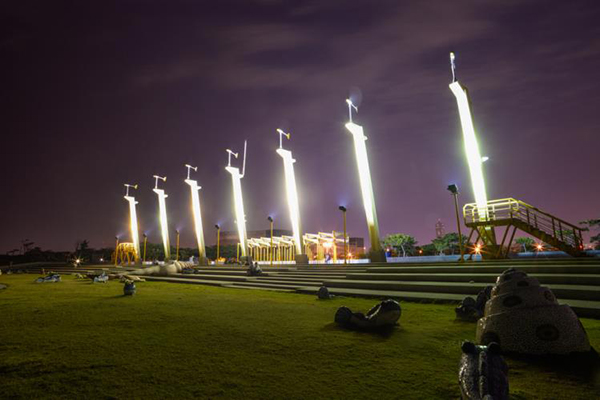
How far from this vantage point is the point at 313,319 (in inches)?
249

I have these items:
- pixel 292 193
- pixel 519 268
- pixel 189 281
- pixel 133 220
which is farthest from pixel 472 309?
pixel 133 220

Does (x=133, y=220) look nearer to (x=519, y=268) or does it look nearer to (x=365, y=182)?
(x=365, y=182)

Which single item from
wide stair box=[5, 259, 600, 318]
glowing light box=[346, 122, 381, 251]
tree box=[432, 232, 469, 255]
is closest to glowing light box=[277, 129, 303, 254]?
glowing light box=[346, 122, 381, 251]

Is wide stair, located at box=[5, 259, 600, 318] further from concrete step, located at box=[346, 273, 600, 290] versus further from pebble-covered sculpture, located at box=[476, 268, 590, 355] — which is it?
pebble-covered sculpture, located at box=[476, 268, 590, 355]

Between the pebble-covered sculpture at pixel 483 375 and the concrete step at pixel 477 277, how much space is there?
763 cm

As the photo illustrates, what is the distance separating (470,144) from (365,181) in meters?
7.76

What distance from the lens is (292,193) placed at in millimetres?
30531

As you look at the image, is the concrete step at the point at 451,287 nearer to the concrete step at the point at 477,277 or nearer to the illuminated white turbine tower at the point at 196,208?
the concrete step at the point at 477,277

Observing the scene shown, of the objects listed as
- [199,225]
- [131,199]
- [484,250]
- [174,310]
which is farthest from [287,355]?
[131,199]

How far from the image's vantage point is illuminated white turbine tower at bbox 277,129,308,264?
1133 inches

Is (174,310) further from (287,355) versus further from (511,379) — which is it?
A: (511,379)

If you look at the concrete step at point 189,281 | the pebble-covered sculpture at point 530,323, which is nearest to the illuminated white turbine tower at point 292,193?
the concrete step at point 189,281

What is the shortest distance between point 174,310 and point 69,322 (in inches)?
82.8

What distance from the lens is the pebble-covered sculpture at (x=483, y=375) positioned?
218cm
